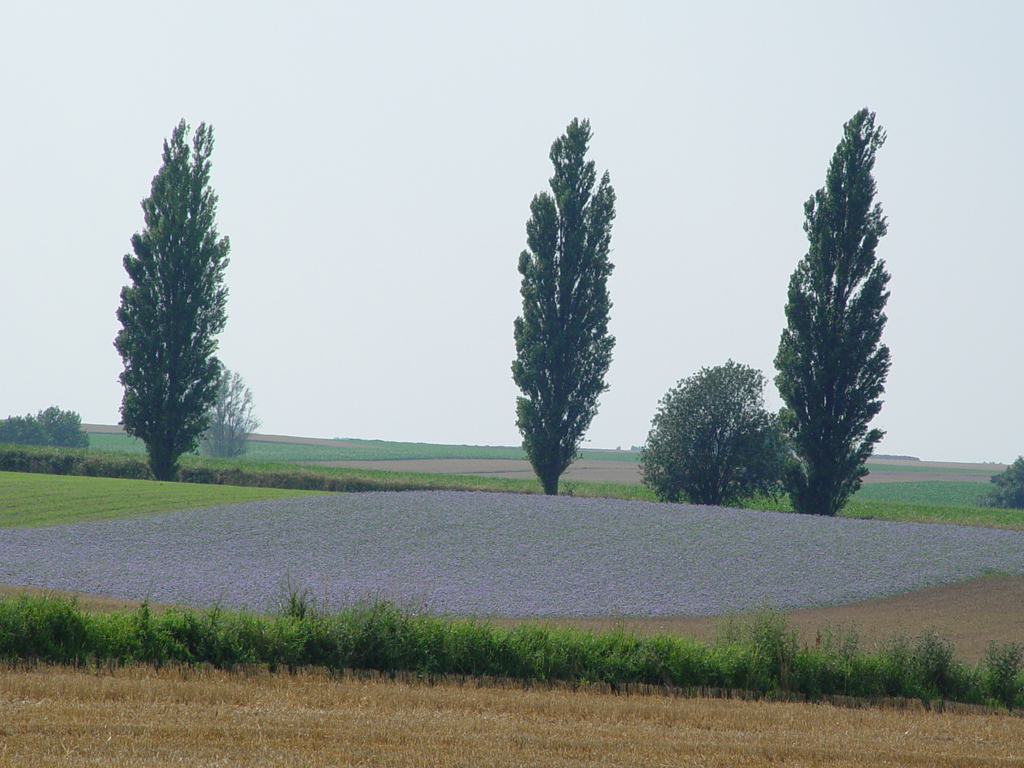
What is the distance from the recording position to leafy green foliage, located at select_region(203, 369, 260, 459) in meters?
84.4

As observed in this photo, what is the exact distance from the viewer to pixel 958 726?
10.8 meters

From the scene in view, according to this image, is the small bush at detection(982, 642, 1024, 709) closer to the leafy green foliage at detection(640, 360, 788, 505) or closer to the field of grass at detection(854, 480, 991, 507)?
the leafy green foliage at detection(640, 360, 788, 505)

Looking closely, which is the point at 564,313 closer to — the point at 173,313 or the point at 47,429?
the point at 173,313

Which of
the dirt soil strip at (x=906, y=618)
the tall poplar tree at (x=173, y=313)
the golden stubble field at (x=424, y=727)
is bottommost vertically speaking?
the dirt soil strip at (x=906, y=618)

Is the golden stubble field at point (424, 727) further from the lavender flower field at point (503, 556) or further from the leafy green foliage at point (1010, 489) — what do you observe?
the leafy green foliage at point (1010, 489)

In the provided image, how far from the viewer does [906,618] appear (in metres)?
18.3

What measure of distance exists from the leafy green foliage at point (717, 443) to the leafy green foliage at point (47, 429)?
59.0 metres

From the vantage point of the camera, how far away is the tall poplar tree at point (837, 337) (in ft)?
115

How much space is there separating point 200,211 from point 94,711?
3675 centimetres

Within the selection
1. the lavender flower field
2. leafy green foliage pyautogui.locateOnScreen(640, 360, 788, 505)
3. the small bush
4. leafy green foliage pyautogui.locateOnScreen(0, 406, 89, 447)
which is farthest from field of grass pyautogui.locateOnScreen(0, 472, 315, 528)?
leafy green foliage pyautogui.locateOnScreen(0, 406, 89, 447)

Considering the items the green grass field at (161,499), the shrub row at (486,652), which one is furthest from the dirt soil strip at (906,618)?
the green grass field at (161,499)

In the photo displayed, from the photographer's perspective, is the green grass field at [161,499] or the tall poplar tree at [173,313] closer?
the green grass field at [161,499]

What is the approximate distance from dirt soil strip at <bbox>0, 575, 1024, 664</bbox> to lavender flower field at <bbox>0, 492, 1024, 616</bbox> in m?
0.65

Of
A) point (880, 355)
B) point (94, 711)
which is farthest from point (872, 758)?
point (880, 355)
